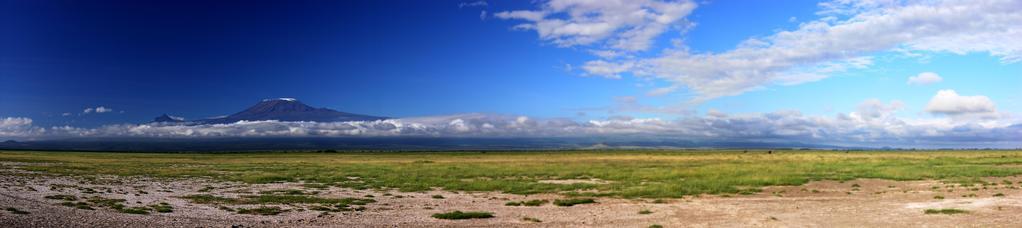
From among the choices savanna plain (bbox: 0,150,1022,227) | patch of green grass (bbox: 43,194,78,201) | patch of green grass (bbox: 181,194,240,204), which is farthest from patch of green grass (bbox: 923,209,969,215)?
patch of green grass (bbox: 43,194,78,201)

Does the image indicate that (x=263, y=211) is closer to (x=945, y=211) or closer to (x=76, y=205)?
(x=76, y=205)

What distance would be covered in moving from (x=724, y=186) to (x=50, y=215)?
104 ft

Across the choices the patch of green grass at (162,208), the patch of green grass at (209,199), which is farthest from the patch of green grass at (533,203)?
the patch of green grass at (162,208)

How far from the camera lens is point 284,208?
25.0m

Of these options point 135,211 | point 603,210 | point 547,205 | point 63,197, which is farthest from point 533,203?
point 63,197

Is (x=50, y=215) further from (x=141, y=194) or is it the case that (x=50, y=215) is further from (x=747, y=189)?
(x=747, y=189)

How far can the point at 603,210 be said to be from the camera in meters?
25.3

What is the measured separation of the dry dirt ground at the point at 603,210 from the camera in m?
20.1

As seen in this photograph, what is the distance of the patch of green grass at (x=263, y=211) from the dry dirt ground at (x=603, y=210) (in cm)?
52

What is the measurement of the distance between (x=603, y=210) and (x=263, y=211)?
13.0 m

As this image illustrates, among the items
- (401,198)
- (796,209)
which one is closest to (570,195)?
(401,198)

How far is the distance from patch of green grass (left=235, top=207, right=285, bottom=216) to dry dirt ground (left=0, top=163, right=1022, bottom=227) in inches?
20.3

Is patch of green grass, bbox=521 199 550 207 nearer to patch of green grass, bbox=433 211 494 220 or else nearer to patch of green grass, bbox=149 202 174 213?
patch of green grass, bbox=433 211 494 220

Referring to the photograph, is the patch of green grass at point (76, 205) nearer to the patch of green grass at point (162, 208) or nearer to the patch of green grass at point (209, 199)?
the patch of green grass at point (162, 208)
